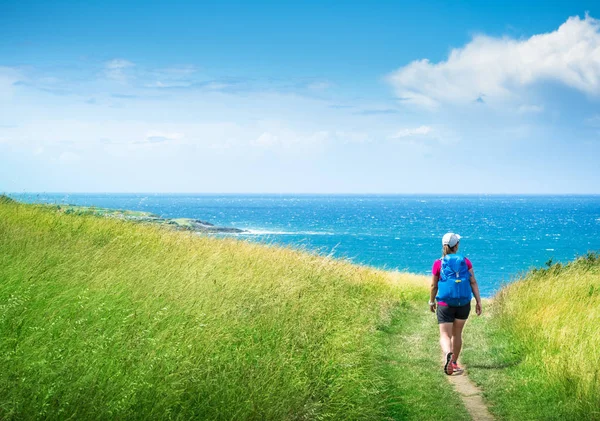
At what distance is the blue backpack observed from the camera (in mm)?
10211

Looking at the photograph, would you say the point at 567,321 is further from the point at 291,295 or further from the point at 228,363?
the point at 228,363

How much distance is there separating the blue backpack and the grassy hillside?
1614mm

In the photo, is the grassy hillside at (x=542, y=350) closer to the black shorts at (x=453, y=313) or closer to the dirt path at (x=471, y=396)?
the dirt path at (x=471, y=396)

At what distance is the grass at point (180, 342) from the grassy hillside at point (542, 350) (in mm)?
957

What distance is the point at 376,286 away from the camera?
60.6ft

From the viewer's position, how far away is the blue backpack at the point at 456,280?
10.2m

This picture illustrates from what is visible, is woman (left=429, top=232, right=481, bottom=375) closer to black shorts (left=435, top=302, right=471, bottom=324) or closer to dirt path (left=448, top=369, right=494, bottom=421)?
black shorts (left=435, top=302, right=471, bottom=324)

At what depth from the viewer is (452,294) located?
10234mm

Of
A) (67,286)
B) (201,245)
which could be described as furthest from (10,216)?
Result: (67,286)

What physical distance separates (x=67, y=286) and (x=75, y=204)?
12.2 meters

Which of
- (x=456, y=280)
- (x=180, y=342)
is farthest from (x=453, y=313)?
(x=180, y=342)

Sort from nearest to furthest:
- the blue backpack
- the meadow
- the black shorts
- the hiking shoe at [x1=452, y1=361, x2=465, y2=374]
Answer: the meadow
the blue backpack
the black shorts
the hiking shoe at [x1=452, y1=361, x2=465, y2=374]

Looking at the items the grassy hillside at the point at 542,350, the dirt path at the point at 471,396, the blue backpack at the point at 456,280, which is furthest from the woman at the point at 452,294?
the grassy hillside at the point at 542,350

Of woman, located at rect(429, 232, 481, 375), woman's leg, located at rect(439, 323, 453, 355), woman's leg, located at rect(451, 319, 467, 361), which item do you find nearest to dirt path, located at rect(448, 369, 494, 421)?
woman, located at rect(429, 232, 481, 375)
